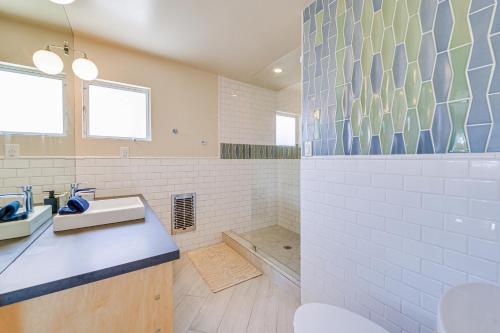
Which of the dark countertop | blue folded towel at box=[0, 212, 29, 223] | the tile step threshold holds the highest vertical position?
blue folded towel at box=[0, 212, 29, 223]

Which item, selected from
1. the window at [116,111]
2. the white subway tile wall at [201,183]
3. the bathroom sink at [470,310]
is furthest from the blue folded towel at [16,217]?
the bathroom sink at [470,310]

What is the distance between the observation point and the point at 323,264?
1.47 meters

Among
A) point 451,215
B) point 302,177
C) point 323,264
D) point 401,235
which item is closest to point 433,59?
point 451,215

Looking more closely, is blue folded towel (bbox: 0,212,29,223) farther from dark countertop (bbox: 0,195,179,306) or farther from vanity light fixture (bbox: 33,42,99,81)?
vanity light fixture (bbox: 33,42,99,81)

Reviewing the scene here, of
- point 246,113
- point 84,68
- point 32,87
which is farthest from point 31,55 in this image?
point 246,113

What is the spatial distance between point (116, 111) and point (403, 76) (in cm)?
256

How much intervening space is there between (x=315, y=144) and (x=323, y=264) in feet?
2.87

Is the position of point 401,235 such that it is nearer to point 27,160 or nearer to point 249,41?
point 249,41

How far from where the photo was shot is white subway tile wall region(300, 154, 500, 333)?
82 centimetres

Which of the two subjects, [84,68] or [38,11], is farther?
[84,68]

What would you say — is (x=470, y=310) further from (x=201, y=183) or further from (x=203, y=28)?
(x=201, y=183)

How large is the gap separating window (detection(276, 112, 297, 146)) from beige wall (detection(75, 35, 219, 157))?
3.19 feet

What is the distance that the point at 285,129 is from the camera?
3047 millimetres

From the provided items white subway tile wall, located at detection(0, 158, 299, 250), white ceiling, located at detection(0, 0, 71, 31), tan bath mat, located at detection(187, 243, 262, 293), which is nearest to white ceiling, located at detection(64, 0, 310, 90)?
white ceiling, located at detection(0, 0, 71, 31)
